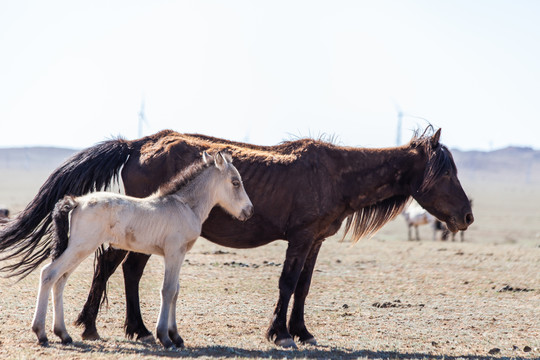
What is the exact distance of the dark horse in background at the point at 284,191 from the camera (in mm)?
8102

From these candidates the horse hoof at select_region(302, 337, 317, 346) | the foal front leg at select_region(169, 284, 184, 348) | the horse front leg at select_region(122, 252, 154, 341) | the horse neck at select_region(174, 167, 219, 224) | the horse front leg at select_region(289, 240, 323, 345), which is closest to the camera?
the foal front leg at select_region(169, 284, 184, 348)

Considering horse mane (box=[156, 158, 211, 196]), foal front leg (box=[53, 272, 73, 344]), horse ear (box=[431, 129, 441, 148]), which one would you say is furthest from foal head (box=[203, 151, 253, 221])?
horse ear (box=[431, 129, 441, 148])

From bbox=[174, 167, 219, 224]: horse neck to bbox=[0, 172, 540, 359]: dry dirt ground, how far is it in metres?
1.57

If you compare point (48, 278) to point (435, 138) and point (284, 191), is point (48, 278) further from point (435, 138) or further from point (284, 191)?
point (435, 138)

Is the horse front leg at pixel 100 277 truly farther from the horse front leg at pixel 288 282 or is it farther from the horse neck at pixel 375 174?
the horse neck at pixel 375 174

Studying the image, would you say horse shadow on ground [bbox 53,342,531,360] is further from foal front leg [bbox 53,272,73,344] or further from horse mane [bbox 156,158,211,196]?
horse mane [bbox 156,158,211,196]

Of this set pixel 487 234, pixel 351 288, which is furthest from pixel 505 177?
pixel 351 288

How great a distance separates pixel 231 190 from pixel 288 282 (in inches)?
55.2

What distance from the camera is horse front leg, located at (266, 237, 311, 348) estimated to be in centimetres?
809

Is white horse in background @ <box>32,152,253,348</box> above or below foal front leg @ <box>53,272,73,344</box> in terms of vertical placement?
above

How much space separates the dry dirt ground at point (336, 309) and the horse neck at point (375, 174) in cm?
99

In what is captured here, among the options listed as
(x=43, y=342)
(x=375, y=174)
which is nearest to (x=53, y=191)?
(x=43, y=342)

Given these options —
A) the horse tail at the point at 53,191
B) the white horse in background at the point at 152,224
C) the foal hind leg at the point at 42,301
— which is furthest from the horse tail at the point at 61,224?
the horse tail at the point at 53,191

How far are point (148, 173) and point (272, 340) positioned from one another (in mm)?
2612
